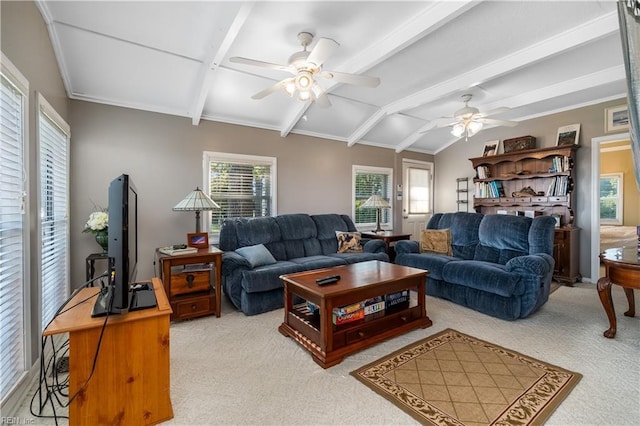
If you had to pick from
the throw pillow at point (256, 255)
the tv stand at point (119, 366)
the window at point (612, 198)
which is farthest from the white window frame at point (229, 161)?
the window at point (612, 198)

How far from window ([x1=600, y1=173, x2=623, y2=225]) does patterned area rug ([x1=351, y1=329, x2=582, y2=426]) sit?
7567 millimetres

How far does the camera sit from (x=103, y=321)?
4.75 feet

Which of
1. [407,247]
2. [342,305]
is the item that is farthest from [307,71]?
[407,247]

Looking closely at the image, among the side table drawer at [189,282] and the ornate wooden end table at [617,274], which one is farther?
the side table drawer at [189,282]

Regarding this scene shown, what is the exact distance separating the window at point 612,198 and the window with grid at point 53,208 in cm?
1027

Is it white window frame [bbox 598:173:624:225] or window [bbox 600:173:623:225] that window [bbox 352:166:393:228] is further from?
white window frame [bbox 598:173:624:225]

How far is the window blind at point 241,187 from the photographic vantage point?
4.15 metres

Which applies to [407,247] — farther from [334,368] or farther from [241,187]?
[241,187]

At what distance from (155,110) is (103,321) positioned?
300 cm

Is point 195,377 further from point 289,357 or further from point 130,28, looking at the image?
point 130,28

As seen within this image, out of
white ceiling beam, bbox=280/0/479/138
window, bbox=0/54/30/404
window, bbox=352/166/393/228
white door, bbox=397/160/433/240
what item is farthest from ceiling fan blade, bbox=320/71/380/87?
white door, bbox=397/160/433/240

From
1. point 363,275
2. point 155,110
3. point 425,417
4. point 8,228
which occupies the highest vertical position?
point 155,110

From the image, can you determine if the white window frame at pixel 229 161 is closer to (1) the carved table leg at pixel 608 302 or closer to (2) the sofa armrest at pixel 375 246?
(2) the sofa armrest at pixel 375 246

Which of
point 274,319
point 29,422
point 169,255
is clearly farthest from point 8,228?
point 274,319
